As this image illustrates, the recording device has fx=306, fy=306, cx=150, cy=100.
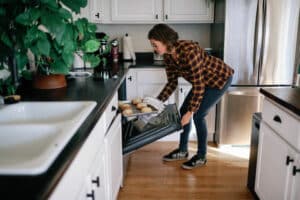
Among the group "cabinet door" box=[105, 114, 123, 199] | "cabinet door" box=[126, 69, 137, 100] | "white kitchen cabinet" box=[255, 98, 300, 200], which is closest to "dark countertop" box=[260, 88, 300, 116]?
"white kitchen cabinet" box=[255, 98, 300, 200]

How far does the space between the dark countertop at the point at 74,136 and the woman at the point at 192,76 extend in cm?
42

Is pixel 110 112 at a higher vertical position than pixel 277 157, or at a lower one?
higher

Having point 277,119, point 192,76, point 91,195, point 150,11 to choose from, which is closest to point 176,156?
point 192,76

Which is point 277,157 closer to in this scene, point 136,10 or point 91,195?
point 91,195

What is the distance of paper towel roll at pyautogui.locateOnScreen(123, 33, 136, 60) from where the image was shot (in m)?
3.52

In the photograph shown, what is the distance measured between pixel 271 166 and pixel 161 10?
82.0 inches

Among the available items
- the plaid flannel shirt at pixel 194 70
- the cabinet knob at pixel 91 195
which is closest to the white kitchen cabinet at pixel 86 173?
the cabinet knob at pixel 91 195

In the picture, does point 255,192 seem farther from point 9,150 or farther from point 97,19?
point 97,19

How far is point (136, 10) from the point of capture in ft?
10.9

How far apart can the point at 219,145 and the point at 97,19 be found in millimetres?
1890

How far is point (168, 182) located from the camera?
2.53 m

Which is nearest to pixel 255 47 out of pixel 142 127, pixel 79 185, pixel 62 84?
pixel 142 127

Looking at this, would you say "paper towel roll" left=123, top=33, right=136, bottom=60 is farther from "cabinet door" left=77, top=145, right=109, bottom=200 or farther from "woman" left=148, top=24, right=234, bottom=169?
"cabinet door" left=77, top=145, right=109, bottom=200

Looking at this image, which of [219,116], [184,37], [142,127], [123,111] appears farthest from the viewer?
[184,37]
